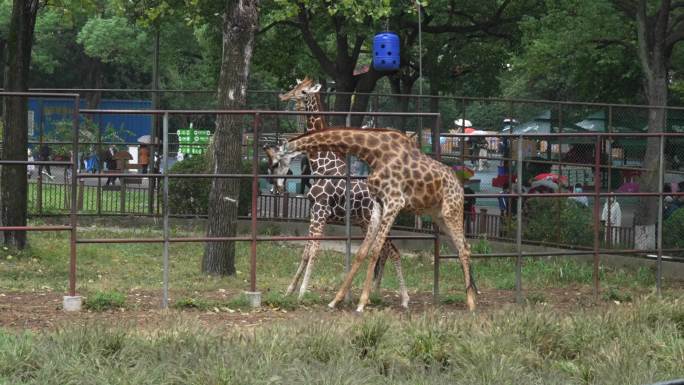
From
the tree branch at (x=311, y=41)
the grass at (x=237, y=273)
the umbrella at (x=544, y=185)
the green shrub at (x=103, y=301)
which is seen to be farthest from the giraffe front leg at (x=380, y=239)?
the tree branch at (x=311, y=41)

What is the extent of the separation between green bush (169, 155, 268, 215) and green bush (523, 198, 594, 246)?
537cm

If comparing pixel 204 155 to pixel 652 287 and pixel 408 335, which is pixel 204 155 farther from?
pixel 408 335

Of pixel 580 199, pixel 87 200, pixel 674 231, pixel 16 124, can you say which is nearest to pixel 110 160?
pixel 87 200

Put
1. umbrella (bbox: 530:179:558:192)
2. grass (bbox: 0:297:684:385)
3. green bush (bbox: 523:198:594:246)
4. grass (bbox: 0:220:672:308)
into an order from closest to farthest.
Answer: grass (bbox: 0:297:684:385)
grass (bbox: 0:220:672:308)
green bush (bbox: 523:198:594:246)
umbrella (bbox: 530:179:558:192)

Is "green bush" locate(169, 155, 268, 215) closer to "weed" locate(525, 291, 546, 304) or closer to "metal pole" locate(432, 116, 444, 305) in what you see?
"weed" locate(525, 291, 546, 304)

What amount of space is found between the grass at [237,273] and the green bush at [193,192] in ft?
4.95

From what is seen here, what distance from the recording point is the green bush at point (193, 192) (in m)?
21.7

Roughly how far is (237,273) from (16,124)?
3.75 metres

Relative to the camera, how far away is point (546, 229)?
19047 millimetres

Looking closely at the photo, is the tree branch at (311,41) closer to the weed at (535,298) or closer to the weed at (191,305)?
the weed at (535,298)

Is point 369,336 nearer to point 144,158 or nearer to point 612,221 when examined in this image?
point 612,221

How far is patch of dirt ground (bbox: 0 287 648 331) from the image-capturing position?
1106cm

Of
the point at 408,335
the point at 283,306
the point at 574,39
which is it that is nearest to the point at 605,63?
the point at 574,39

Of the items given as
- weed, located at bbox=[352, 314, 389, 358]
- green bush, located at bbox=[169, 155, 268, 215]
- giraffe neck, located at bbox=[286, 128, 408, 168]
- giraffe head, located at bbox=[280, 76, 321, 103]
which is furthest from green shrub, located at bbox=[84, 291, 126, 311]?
green bush, located at bbox=[169, 155, 268, 215]
